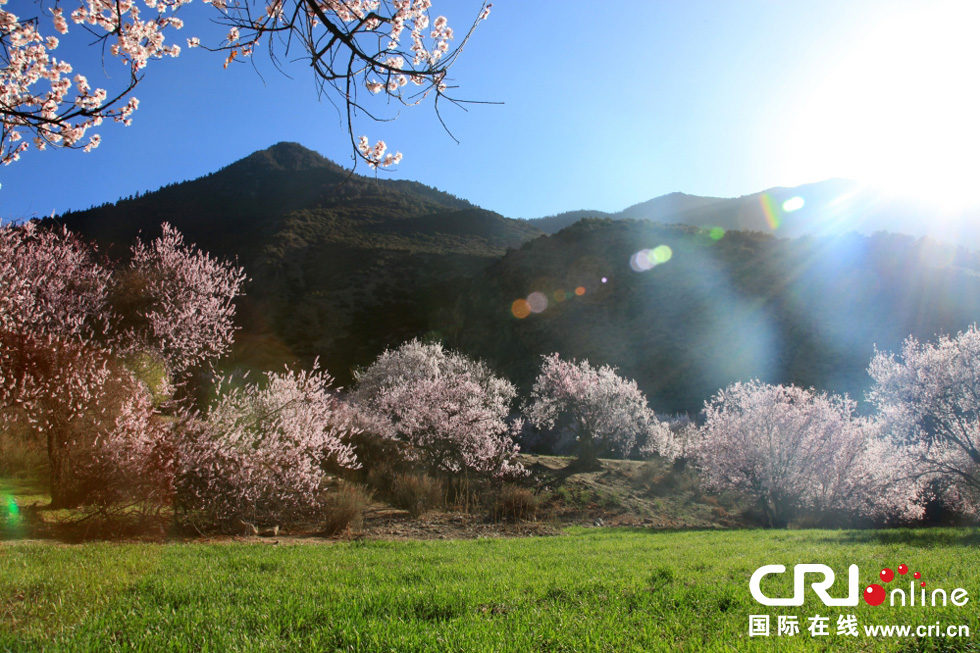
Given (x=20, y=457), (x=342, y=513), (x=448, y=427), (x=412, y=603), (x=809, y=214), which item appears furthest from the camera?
(x=809, y=214)

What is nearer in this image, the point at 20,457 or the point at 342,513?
the point at 342,513

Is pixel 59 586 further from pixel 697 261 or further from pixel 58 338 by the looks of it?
pixel 697 261

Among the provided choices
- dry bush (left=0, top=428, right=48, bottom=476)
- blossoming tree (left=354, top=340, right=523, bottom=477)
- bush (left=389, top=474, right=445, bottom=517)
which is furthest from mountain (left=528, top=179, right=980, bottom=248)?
dry bush (left=0, top=428, right=48, bottom=476)

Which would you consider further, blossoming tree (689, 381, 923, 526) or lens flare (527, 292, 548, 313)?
lens flare (527, 292, 548, 313)

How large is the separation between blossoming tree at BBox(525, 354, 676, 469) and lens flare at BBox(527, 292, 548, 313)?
3182 centimetres

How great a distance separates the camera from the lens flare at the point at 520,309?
220 ft

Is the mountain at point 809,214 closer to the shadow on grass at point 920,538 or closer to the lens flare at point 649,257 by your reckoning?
the lens flare at point 649,257

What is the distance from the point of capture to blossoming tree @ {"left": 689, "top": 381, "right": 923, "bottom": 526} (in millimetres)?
19922

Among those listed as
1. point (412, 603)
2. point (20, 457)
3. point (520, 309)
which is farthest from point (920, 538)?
point (520, 309)

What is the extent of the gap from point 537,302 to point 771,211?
13159cm

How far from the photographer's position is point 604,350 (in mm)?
56688

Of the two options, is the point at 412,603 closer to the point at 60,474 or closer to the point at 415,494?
the point at 60,474

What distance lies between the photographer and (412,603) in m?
5.02

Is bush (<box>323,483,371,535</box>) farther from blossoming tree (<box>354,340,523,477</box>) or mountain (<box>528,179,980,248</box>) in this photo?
mountain (<box>528,179,980,248</box>)
